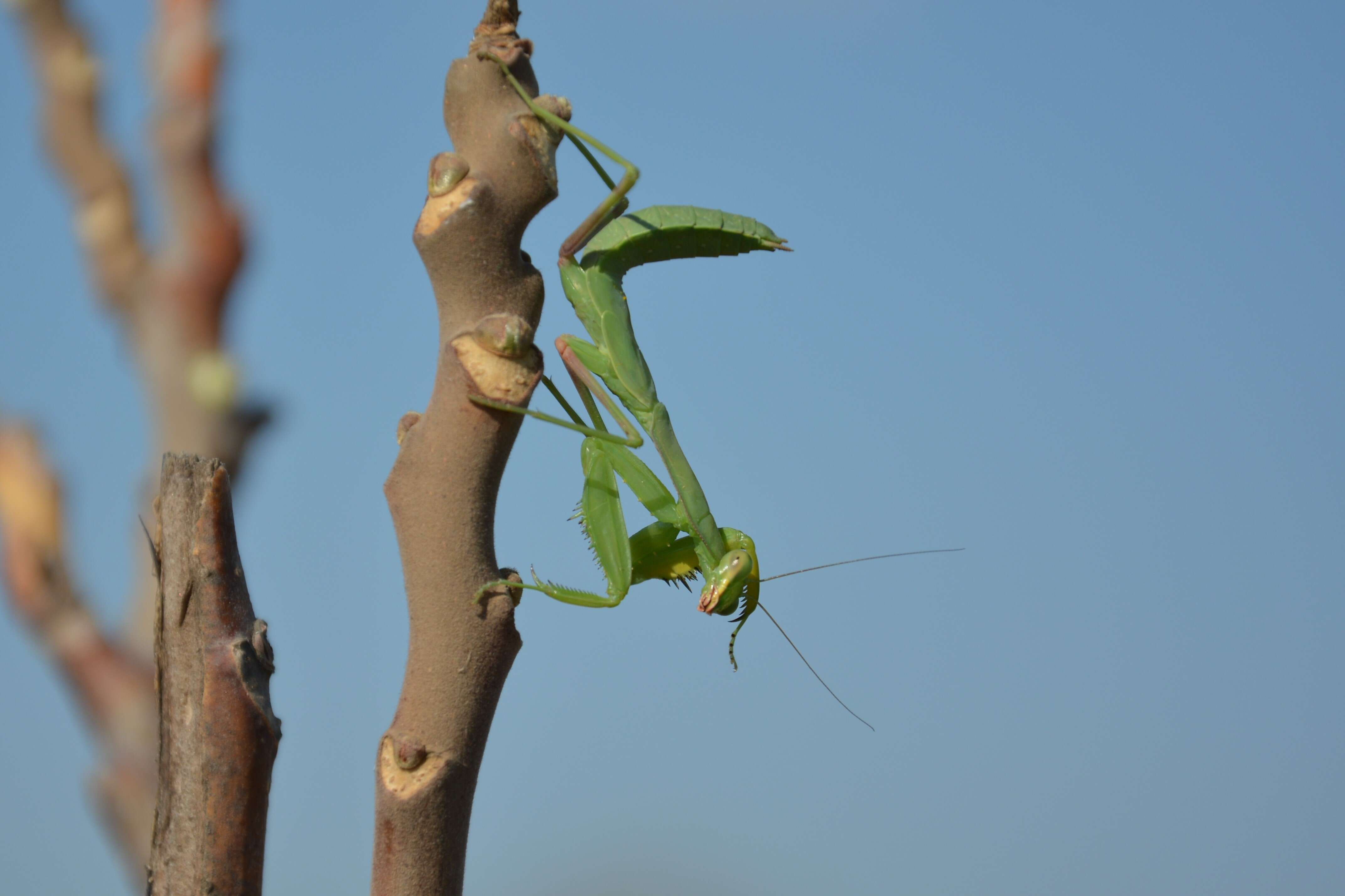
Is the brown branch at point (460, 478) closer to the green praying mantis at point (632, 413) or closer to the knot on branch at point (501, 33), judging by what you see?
the knot on branch at point (501, 33)

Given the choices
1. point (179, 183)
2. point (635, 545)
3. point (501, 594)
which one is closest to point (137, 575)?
point (179, 183)

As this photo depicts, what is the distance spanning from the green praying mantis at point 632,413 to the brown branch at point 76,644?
1372 mm

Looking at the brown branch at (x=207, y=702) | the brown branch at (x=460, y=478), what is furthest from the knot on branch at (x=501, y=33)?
the brown branch at (x=207, y=702)

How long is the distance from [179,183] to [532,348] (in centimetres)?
104

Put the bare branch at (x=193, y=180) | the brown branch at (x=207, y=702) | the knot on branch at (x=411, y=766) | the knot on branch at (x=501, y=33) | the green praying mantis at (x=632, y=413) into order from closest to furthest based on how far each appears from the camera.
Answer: the bare branch at (x=193, y=180)
the brown branch at (x=207, y=702)
the knot on branch at (x=411, y=766)
the knot on branch at (x=501, y=33)
the green praying mantis at (x=632, y=413)

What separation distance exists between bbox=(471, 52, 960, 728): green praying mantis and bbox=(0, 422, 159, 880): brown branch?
1372 millimetres

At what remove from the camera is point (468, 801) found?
6.41 feet

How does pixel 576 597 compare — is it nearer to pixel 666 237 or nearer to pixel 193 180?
pixel 666 237

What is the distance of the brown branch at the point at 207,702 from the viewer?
1.71 metres

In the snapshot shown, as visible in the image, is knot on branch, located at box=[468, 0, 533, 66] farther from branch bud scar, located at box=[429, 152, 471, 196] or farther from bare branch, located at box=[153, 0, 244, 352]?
bare branch, located at box=[153, 0, 244, 352]

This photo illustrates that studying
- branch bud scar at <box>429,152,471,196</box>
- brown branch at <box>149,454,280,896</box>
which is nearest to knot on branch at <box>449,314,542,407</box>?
branch bud scar at <box>429,152,471,196</box>

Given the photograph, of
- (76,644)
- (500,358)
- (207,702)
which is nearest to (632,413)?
(500,358)

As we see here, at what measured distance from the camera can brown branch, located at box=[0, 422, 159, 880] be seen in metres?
1.04

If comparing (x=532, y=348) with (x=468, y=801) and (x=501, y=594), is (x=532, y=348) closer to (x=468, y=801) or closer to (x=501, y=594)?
(x=501, y=594)
